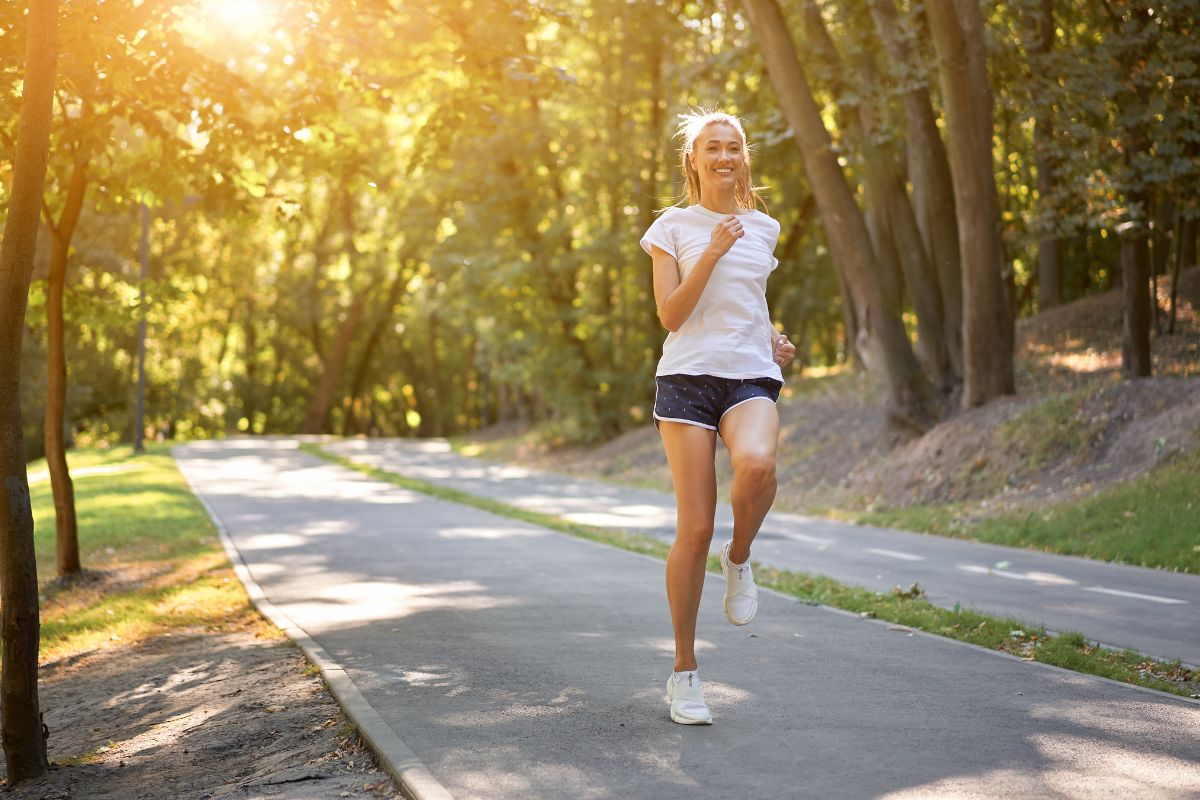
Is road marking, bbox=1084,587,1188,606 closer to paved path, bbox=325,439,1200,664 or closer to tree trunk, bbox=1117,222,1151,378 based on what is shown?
paved path, bbox=325,439,1200,664

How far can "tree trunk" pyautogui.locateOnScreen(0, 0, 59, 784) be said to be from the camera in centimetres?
623

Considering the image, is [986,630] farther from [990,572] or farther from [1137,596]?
[990,572]

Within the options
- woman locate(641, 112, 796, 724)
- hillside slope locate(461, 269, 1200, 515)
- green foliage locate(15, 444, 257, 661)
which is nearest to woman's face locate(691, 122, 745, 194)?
woman locate(641, 112, 796, 724)

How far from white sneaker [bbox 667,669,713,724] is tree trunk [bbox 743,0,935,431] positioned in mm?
13349

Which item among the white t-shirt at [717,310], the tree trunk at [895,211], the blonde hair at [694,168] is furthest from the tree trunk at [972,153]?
the white t-shirt at [717,310]

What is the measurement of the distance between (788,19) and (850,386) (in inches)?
305

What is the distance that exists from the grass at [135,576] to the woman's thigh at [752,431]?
4.23 meters

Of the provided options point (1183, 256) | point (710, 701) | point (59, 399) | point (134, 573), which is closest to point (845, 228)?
point (134, 573)

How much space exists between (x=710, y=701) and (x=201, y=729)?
7.78 feet

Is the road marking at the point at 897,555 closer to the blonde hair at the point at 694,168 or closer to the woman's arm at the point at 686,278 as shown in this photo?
the blonde hair at the point at 694,168

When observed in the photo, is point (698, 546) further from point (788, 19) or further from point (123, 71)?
point (788, 19)

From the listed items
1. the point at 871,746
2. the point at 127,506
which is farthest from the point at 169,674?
the point at 127,506

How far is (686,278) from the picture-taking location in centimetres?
530

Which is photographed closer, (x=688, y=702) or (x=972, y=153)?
(x=688, y=702)
